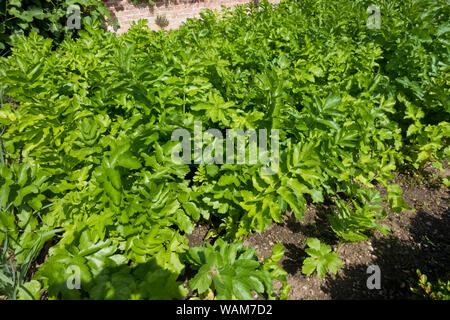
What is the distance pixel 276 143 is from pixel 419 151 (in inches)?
80.1

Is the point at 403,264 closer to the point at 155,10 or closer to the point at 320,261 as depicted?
the point at 320,261

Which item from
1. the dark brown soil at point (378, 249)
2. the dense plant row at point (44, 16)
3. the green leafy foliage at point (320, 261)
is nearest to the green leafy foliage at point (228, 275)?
the green leafy foliage at point (320, 261)

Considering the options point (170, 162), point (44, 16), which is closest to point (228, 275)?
point (170, 162)

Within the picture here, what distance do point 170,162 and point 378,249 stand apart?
79.1 inches

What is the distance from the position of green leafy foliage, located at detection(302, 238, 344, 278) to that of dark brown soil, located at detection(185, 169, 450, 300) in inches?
11.4

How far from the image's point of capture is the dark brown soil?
212 cm

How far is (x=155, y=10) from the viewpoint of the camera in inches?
276

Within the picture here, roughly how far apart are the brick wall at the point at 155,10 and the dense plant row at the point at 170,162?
4408 millimetres

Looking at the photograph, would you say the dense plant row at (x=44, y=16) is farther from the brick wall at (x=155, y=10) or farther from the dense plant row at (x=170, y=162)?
the dense plant row at (x=170, y=162)

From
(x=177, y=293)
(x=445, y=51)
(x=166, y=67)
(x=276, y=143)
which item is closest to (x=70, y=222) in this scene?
(x=177, y=293)

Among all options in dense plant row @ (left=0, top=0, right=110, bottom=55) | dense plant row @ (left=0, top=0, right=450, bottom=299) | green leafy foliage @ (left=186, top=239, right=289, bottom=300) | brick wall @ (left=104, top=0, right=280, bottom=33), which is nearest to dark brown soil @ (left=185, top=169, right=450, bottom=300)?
dense plant row @ (left=0, top=0, right=450, bottom=299)

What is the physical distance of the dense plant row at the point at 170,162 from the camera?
1569 mm

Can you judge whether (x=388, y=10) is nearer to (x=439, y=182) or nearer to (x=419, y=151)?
(x=419, y=151)

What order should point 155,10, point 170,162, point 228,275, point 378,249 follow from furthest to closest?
point 155,10 → point 378,249 → point 170,162 → point 228,275
